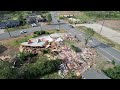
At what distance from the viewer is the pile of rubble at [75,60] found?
8031 mm

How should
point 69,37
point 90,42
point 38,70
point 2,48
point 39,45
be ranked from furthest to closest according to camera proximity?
point 69,37, point 90,42, point 2,48, point 39,45, point 38,70

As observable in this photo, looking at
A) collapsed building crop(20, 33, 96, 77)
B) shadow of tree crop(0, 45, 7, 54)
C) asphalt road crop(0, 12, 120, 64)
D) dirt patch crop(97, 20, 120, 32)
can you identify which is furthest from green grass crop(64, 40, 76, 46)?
dirt patch crop(97, 20, 120, 32)

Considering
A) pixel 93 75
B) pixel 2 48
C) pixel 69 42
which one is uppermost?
pixel 93 75

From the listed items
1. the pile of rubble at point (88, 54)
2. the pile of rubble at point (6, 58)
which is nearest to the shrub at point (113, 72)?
the pile of rubble at point (88, 54)

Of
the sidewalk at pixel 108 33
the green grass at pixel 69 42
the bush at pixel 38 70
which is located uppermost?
the bush at pixel 38 70

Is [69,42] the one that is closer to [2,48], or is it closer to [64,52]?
[64,52]

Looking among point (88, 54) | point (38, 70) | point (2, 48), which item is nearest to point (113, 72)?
point (88, 54)

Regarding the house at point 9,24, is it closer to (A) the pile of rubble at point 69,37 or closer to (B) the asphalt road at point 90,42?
(B) the asphalt road at point 90,42

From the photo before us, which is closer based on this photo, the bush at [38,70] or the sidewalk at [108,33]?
the bush at [38,70]

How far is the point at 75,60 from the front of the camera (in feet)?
29.1

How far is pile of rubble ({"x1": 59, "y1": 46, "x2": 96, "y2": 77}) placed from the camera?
26.3 ft

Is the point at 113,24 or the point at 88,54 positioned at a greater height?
the point at 113,24

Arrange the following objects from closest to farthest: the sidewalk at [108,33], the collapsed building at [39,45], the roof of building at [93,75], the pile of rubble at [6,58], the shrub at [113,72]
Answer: the roof of building at [93,75]
the shrub at [113,72]
the pile of rubble at [6,58]
the collapsed building at [39,45]
the sidewalk at [108,33]
